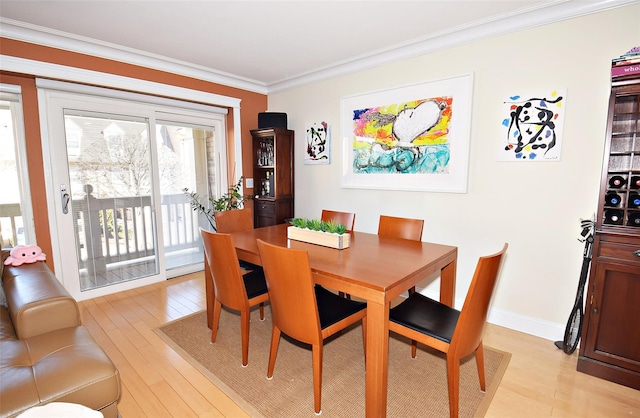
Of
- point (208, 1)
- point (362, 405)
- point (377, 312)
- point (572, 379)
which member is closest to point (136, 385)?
point (362, 405)

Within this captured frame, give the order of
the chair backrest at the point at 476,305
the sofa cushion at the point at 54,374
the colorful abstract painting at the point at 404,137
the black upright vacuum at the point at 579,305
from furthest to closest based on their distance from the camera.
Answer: the colorful abstract painting at the point at 404,137, the black upright vacuum at the point at 579,305, the chair backrest at the point at 476,305, the sofa cushion at the point at 54,374

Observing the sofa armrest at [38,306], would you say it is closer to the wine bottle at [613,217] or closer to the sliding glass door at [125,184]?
the sliding glass door at [125,184]

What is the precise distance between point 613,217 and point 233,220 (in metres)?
2.76

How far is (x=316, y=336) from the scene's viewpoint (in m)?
1.64

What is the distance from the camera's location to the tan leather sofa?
118 cm

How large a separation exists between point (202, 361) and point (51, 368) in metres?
1.00

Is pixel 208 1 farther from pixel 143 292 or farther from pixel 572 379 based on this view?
pixel 572 379

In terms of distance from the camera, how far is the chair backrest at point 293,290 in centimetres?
155

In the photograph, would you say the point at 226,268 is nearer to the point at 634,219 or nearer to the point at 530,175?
the point at 530,175

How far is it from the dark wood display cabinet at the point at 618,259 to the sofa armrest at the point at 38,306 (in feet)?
9.87

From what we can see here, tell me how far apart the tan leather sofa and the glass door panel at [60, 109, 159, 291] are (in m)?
1.50

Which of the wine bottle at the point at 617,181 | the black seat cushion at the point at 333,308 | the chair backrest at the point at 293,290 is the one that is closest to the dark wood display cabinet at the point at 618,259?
the wine bottle at the point at 617,181

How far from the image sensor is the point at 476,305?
1495mm

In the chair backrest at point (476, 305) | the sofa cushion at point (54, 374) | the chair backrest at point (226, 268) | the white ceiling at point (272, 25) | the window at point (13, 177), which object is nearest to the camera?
the sofa cushion at point (54, 374)
